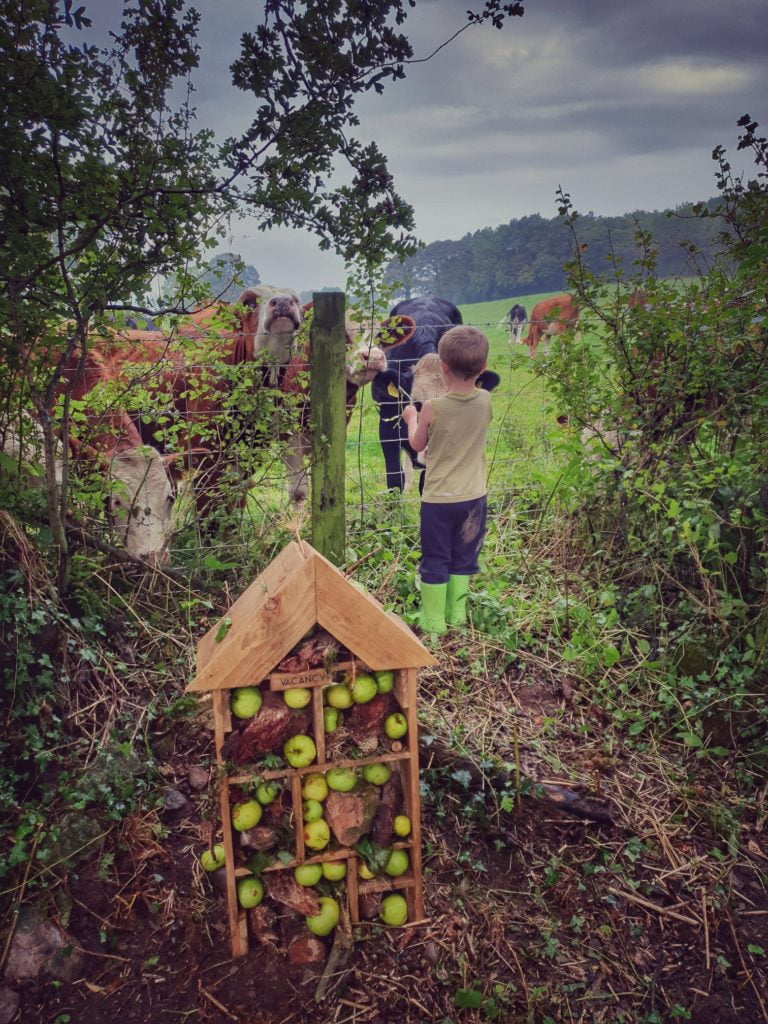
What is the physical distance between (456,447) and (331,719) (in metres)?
1.84

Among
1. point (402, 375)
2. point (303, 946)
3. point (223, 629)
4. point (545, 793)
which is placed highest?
point (402, 375)

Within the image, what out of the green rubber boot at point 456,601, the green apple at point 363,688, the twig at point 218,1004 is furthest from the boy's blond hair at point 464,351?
the twig at point 218,1004

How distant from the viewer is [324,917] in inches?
82.0

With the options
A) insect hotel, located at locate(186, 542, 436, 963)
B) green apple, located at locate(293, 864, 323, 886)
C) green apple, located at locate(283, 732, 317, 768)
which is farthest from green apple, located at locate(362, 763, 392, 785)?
A: green apple, located at locate(293, 864, 323, 886)

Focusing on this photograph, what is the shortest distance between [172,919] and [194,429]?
2243 millimetres

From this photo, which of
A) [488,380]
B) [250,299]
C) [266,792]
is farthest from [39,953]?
[250,299]

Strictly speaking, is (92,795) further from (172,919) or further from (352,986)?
(352,986)

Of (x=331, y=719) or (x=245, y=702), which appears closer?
(x=245, y=702)

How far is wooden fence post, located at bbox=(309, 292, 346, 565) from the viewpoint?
322 cm

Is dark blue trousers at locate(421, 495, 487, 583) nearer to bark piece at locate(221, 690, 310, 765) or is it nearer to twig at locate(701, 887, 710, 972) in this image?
bark piece at locate(221, 690, 310, 765)

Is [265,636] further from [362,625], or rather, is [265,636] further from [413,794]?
[413,794]

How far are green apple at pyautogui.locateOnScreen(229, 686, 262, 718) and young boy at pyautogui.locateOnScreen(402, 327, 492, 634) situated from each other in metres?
1.80

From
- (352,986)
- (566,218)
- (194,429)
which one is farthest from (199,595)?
(566,218)

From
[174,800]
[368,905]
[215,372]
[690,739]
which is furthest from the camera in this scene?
[215,372]
